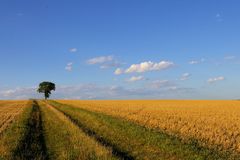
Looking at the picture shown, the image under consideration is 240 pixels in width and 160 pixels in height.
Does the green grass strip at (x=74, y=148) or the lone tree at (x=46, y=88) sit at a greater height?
the lone tree at (x=46, y=88)

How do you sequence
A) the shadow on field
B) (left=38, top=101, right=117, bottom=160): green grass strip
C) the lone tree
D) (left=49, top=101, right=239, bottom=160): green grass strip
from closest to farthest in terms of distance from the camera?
1. (left=38, top=101, right=117, bottom=160): green grass strip
2. the shadow on field
3. (left=49, top=101, right=239, bottom=160): green grass strip
4. the lone tree

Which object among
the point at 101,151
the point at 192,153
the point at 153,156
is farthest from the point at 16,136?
the point at 192,153

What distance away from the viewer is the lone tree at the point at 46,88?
5171 inches

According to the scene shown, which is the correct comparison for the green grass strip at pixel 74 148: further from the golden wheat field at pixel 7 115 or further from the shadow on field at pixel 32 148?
the golden wheat field at pixel 7 115

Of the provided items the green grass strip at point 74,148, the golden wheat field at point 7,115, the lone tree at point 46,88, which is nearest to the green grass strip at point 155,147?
the green grass strip at point 74,148

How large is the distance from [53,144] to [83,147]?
2217mm

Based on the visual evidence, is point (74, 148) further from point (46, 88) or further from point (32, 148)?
point (46, 88)

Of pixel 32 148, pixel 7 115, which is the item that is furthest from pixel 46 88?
pixel 32 148

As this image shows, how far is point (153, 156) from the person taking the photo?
40.0ft

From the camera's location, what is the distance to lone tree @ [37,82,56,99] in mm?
131337

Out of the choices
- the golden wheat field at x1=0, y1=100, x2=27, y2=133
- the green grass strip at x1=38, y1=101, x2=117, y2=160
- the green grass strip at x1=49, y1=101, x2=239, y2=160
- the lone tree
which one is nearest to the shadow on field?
the green grass strip at x1=38, y1=101, x2=117, y2=160

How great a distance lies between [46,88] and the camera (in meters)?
131

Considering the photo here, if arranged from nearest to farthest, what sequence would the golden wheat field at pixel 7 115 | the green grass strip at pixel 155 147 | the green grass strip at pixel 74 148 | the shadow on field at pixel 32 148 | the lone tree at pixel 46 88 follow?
the green grass strip at pixel 74 148 < the shadow on field at pixel 32 148 < the green grass strip at pixel 155 147 < the golden wheat field at pixel 7 115 < the lone tree at pixel 46 88

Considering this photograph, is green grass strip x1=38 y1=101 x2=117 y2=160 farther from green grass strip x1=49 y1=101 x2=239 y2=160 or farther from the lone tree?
the lone tree
